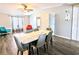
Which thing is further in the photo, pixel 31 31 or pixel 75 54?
pixel 31 31

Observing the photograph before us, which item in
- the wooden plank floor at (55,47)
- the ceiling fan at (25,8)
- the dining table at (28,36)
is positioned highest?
the ceiling fan at (25,8)

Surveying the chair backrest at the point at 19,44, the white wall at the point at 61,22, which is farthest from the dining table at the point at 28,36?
the white wall at the point at 61,22

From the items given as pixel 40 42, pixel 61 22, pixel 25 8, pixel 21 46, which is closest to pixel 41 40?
pixel 40 42

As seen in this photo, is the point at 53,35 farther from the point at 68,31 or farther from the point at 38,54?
the point at 38,54

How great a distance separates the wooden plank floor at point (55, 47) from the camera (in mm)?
1800

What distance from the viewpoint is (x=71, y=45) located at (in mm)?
1886

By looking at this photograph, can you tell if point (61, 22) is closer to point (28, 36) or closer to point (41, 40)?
point (41, 40)

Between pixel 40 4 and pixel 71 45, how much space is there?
88cm

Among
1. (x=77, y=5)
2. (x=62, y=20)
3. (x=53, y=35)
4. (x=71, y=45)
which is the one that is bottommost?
(x=71, y=45)

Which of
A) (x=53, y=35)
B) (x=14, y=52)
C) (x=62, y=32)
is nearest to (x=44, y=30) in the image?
(x=53, y=35)

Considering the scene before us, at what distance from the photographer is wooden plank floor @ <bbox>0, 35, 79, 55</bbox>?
5.90ft

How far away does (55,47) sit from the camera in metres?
1.98

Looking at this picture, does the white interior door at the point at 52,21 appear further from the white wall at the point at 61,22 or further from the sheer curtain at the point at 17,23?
the sheer curtain at the point at 17,23

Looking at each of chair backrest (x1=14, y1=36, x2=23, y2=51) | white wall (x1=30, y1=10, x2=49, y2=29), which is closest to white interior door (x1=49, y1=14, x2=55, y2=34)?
white wall (x1=30, y1=10, x2=49, y2=29)
